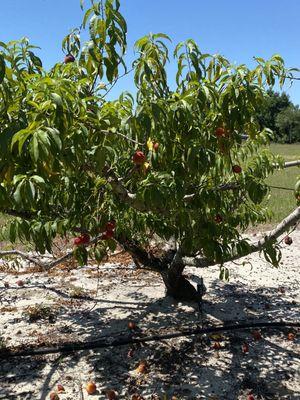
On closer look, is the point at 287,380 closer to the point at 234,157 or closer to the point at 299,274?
the point at 234,157

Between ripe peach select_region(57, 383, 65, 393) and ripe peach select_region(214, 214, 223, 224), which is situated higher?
ripe peach select_region(214, 214, 223, 224)

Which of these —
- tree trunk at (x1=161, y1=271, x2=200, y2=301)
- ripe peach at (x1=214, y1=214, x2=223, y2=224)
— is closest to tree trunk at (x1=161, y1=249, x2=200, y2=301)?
tree trunk at (x1=161, y1=271, x2=200, y2=301)

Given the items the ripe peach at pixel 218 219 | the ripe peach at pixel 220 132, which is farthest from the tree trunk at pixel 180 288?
the ripe peach at pixel 220 132

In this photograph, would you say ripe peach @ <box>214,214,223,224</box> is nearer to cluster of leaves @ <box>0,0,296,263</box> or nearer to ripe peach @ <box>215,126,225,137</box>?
cluster of leaves @ <box>0,0,296,263</box>

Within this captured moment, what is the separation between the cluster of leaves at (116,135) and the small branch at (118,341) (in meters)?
1.10

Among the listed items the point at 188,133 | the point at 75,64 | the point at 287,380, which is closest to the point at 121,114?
the point at 188,133

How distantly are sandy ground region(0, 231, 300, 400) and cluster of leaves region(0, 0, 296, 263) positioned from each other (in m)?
1.11

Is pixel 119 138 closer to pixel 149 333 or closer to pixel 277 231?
pixel 277 231

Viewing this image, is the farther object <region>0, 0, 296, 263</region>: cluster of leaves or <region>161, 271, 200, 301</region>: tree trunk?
<region>161, 271, 200, 301</region>: tree trunk

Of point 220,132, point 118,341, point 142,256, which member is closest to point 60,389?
point 118,341

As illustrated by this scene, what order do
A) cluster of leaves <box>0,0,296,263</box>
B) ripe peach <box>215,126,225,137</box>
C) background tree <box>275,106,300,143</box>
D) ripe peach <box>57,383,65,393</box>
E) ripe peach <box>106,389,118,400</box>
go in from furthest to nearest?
background tree <box>275,106,300,143</box> → ripe peach <box>57,383,65,393</box> → ripe peach <box>106,389,118,400</box> → ripe peach <box>215,126,225,137</box> → cluster of leaves <box>0,0,296,263</box>

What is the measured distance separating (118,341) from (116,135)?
7.51ft

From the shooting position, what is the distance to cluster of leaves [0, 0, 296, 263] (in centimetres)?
193

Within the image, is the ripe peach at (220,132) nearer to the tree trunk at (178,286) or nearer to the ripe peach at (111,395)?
the ripe peach at (111,395)
